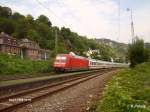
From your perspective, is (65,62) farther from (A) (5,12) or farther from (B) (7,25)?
(A) (5,12)

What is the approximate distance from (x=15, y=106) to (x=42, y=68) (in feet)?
120

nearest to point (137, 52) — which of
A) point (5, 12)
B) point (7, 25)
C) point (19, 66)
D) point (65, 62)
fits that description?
point (65, 62)

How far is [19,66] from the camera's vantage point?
43.7 meters

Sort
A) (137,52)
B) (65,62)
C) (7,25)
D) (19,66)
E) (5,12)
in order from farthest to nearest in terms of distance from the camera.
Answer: (5,12)
(7,25)
(137,52)
(65,62)
(19,66)

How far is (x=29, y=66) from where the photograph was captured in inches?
1843

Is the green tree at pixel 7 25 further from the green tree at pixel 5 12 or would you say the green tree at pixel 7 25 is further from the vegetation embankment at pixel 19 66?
the vegetation embankment at pixel 19 66

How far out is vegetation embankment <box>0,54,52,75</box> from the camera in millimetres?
39531

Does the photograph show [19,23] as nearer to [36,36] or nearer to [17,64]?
[36,36]

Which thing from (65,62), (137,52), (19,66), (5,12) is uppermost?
(5,12)

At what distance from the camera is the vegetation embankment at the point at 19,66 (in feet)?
130

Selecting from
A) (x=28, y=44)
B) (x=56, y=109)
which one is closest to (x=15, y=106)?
(x=56, y=109)

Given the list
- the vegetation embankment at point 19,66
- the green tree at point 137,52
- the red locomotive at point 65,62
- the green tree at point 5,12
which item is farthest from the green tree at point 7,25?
the red locomotive at point 65,62

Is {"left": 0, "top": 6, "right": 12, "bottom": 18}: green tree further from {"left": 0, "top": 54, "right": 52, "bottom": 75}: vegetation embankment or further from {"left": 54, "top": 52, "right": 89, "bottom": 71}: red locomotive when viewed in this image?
{"left": 54, "top": 52, "right": 89, "bottom": 71}: red locomotive

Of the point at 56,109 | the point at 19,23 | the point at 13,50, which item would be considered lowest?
the point at 56,109
